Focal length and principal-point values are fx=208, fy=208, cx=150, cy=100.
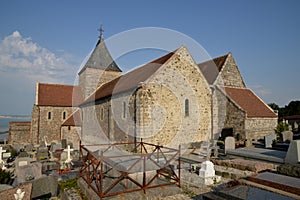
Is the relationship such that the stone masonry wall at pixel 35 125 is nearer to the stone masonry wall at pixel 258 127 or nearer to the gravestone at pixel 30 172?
the gravestone at pixel 30 172

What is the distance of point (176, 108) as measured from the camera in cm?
1356

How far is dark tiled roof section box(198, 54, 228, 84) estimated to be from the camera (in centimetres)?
1827

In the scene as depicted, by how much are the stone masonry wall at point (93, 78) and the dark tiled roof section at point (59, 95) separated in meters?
1.55

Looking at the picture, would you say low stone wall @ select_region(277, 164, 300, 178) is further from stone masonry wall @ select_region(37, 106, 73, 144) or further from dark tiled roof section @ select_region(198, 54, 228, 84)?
stone masonry wall @ select_region(37, 106, 73, 144)

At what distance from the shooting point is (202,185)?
659cm

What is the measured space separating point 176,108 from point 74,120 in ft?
49.2

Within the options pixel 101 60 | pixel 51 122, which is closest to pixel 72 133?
pixel 51 122

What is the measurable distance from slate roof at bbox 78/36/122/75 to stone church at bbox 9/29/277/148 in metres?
6.67

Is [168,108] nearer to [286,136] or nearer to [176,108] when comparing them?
[176,108]

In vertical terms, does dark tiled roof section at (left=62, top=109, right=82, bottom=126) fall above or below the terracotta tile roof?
above

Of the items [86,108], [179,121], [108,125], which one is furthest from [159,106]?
[86,108]

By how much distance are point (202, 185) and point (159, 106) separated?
6.79 m

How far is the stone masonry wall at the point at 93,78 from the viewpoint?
2730 centimetres

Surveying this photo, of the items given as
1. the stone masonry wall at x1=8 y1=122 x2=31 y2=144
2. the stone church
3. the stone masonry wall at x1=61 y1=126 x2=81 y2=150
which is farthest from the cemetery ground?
the stone masonry wall at x1=8 y1=122 x2=31 y2=144
